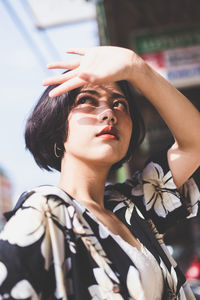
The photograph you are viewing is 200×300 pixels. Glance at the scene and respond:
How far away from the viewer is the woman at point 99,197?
757 millimetres

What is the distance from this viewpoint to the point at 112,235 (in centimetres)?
90

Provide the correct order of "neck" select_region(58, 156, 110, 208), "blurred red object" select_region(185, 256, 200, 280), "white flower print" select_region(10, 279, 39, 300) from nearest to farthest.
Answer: "white flower print" select_region(10, 279, 39, 300) → "neck" select_region(58, 156, 110, 208) → "blurred red object" select_region(185, 256, 200, 280)

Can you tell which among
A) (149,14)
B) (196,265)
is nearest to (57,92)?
(196,265)

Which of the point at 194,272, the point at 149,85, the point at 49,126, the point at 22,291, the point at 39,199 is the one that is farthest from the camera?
the point at 194,272

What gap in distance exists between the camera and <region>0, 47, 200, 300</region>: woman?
757 millimetres

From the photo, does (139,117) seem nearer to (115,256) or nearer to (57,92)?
(57,92)

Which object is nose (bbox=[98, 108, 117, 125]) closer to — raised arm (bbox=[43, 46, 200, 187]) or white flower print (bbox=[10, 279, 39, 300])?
raised arm (bbox=[43, 46, 200, 187])

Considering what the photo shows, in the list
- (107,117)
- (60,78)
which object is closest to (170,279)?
(107,117)

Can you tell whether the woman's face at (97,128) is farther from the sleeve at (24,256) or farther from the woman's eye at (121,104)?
the sleeve at (24,256)

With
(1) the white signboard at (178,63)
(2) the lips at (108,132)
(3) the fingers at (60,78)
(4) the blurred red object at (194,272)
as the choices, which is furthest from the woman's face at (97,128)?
(4) the blurred red object at (194,272)

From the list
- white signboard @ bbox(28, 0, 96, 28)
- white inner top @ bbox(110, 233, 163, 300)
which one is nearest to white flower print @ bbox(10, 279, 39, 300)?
white inner top @ bbox(110, 233, 163, 300)

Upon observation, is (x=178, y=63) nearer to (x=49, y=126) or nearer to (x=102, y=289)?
(x=49, y=126)

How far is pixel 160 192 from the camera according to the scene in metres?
1.15

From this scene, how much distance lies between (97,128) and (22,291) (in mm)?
458
